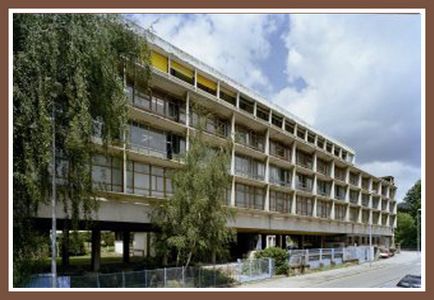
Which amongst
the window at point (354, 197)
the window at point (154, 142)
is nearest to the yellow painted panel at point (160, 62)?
the window at point (154, 142)

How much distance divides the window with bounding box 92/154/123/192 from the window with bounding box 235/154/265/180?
1564 cm

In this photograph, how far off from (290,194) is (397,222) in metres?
31.1

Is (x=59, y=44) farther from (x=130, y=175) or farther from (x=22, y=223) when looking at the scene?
(x=130, y=175)

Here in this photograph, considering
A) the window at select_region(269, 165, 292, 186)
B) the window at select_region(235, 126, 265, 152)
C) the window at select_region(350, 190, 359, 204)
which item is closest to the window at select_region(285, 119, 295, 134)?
the window at select_region(269, 165, 292, 186)

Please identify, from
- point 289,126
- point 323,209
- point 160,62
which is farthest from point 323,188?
point 160,62

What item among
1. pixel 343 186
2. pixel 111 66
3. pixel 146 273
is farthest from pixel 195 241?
pixel 343 186

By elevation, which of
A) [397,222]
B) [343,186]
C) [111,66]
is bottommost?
[397,222]

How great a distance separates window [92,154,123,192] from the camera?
24.8 metres

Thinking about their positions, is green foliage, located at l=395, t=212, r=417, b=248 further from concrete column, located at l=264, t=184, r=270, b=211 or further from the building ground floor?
concrete column, located at l=264, t=184, r=270, b=211

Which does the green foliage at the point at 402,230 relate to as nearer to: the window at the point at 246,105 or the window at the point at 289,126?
the window at the point at 289,126

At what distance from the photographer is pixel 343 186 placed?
66438mm

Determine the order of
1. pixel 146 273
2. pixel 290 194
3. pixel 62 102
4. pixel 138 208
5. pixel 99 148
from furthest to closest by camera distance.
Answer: pixel 290 194, pixel 138 208, pixel 146 273, pixel 99 148, pixel 62 102

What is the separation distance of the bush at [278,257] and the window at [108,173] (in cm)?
1313

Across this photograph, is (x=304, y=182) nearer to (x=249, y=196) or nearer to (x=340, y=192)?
(x=340, y=192)
